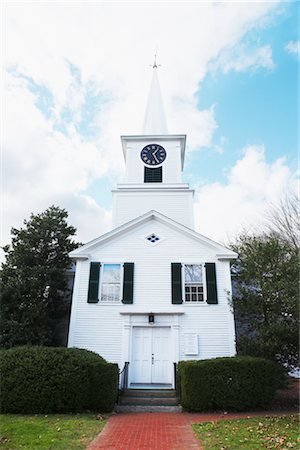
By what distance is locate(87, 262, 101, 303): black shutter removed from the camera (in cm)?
1209

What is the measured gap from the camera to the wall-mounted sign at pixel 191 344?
11.3 metres

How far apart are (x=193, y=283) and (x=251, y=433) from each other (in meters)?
6.43

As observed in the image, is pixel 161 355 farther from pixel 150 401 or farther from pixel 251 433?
pixel 251 433

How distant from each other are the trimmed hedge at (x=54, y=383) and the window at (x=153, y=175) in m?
11.1

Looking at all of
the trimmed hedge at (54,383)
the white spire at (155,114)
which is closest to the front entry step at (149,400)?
the trimmed hedge at (54,383)

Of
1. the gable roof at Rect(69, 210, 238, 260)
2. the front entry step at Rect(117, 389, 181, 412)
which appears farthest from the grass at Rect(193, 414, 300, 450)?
the gable roof at Rect(69, 210, 238, 260)

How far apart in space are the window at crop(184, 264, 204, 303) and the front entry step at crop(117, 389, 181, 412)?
11.2 feet

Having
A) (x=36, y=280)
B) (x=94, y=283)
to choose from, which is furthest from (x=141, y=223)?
(x=36, y=280)

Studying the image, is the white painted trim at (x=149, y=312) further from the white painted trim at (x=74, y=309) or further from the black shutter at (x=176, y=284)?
the white painted trim at (x=74, y=309)

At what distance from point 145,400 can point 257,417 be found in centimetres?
345

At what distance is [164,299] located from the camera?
475 inches

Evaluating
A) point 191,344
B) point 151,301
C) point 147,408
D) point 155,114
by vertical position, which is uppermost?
point 155,114

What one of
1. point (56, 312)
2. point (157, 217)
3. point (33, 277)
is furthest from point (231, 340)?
point (33, 277)

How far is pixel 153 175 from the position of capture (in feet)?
58.8
